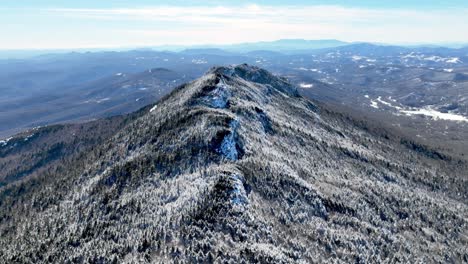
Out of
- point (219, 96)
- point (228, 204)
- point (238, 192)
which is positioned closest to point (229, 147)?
point (238, 192)

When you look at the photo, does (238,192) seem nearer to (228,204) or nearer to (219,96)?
(228,204)

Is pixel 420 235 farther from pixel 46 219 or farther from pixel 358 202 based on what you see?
pixel 46 219

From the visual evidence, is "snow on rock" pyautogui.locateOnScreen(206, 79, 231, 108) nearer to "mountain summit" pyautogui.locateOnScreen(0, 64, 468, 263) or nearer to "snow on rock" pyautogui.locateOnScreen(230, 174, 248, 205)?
"mountain summit" pyautogui.locateOnScreen(0, 64, 468, 263)

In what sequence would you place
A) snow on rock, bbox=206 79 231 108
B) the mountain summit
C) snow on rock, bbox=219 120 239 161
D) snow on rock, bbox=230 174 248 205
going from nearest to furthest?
the mountain summit < snow on rock, bbox=230 174 248 205 < snow on rock, bbox=219 120 239 161 < snow on rock, bbox=206 79 231 108

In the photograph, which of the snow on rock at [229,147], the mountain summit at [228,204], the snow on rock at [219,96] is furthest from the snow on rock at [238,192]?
the snow on rock at [219,96]

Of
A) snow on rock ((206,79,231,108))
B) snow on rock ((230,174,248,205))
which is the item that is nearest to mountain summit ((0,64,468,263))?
snow on rock ((230,174,248,205))

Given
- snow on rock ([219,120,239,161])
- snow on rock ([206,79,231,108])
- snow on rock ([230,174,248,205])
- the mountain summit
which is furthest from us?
snow on rock ([206,79,231,108])

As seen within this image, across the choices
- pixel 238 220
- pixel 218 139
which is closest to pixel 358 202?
pixel 218 139

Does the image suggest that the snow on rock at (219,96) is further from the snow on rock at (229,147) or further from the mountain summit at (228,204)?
the snow on rock at (229,147)
